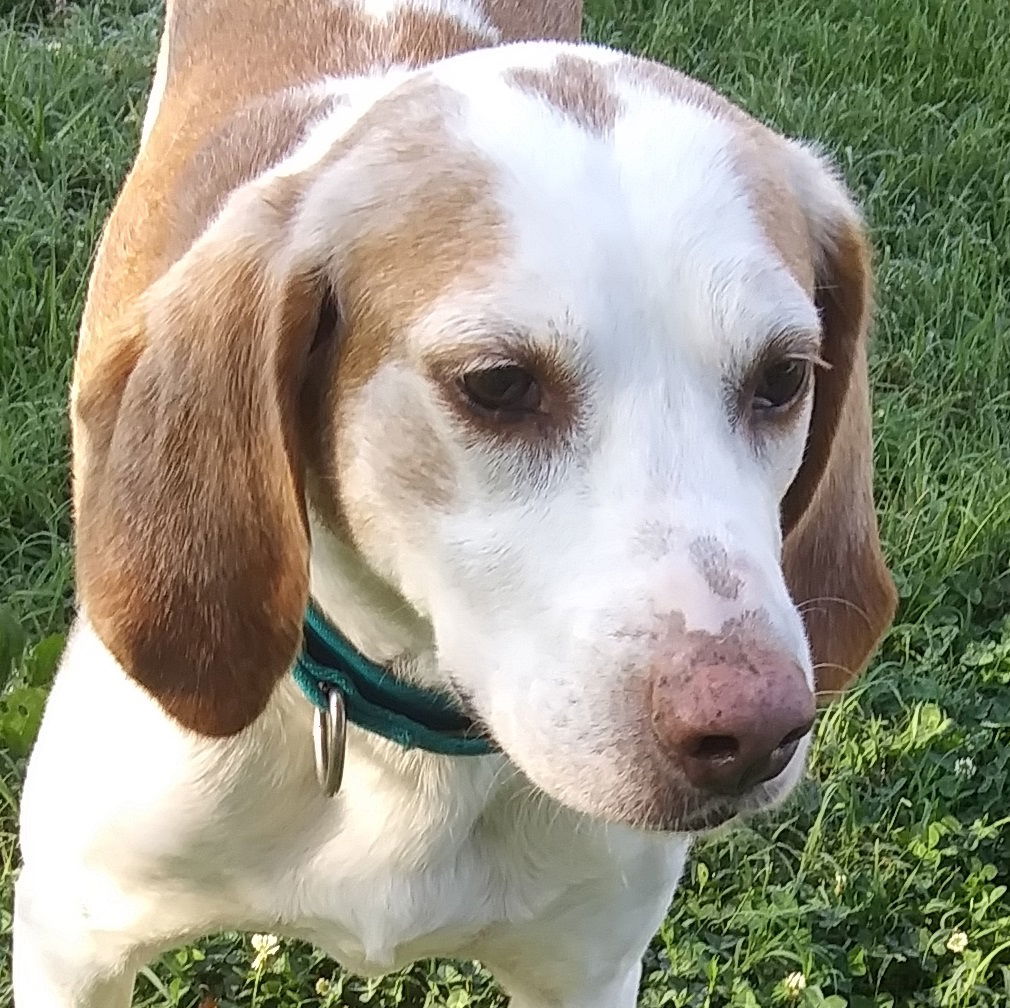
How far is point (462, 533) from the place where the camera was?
1731mm

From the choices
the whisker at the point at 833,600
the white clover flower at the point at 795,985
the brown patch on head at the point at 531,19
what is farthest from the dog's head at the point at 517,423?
the white clover flower at the point at 795,985

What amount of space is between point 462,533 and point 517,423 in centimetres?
12

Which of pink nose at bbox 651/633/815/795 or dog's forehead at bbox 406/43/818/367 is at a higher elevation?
dog's forehead at bbox 406/43/818/367

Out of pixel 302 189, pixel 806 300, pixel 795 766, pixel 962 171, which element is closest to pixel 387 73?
pixel 302 189

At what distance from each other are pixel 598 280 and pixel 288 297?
353 mm

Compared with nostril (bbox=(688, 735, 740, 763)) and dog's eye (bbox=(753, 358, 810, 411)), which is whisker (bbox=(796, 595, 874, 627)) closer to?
dog's eye (bbox=(753, 358, 810, 411))

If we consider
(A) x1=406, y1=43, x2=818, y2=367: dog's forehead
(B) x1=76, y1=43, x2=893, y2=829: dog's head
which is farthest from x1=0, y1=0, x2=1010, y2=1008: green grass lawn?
(A) x1=406, y1=43, x2=818, y2=367: dog's forehead

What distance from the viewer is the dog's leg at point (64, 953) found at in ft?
7.75

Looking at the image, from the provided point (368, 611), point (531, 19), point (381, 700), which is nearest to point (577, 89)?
point (368, 611)

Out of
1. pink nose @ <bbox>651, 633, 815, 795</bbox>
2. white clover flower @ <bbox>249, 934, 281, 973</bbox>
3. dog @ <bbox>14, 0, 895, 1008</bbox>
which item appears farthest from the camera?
white clover flower @ <bbox>249, 934, 281, 973</bbox>

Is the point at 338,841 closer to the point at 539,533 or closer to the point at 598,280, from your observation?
the point at 539,533

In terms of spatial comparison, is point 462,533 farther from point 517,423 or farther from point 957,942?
point 957,942

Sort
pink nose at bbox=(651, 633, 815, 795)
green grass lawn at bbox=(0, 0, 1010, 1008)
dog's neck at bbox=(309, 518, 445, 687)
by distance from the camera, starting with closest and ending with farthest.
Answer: pink nose at bbox=(651, 633, 815, 795)
dog's neck at bbox=(309, 518, 445, 687)
green grass lawn at bbox=(0, 0, 1010, 1008)

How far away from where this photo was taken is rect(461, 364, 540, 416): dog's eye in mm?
1701
